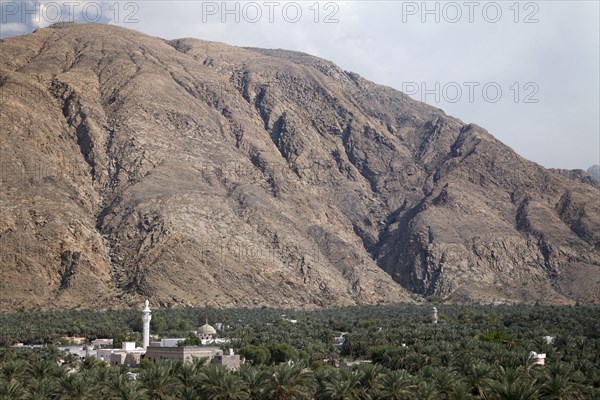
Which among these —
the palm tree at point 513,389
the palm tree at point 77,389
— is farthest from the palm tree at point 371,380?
the palm tree at point 77,389

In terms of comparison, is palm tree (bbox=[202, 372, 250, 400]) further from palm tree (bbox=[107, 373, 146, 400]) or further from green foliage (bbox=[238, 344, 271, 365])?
green foliage (bbox=[238, 344, 271, 365])

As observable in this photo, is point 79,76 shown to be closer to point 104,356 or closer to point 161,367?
point 104,356

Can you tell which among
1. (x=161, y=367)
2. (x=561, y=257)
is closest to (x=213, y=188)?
(x=561, y=257)

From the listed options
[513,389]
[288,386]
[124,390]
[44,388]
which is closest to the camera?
[513,389]

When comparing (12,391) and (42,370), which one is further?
(42,370)

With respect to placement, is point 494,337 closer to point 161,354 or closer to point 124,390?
point 161,354

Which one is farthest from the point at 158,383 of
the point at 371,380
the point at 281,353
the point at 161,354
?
the point at 281,353
